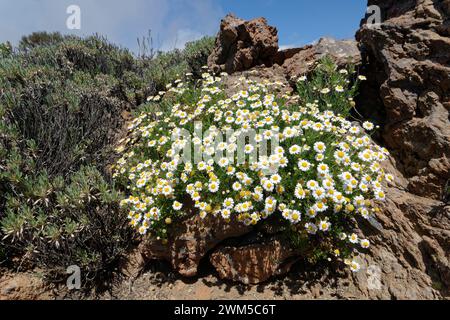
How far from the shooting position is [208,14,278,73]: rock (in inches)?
247

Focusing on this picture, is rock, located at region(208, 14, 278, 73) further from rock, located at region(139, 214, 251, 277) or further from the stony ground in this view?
the stony ground

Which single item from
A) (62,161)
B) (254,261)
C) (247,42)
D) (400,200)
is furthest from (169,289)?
(247,42)

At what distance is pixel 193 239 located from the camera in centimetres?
375

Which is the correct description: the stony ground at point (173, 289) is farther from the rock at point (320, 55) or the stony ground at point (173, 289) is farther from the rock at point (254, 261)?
the rock at point (320, 55)

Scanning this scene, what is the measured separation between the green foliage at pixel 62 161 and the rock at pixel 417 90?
3.57 metres

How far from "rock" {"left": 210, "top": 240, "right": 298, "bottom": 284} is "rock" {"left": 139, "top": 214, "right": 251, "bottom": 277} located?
162 mm

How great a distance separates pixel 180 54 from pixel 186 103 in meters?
3.86

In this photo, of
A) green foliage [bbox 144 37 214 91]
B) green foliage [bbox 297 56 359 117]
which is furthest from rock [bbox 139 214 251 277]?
green foliage [bbox 144 37 214 91]

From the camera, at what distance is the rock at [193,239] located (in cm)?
370

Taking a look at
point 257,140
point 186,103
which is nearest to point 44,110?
point 186,103

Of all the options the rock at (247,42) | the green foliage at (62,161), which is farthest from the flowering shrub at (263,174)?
the rock at (247,42)

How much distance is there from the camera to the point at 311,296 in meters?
3.53

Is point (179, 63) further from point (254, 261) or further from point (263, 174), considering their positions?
point (254, 261)

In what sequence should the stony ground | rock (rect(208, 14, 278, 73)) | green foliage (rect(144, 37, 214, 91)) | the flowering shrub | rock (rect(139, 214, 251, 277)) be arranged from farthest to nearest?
green foliage (rect(144, 37, 214, 91)) < rock (rect(208, 14, 278, 73)) < rock (rect(139, 214, 251, 277)) < the stony ground < the flowering shrub
